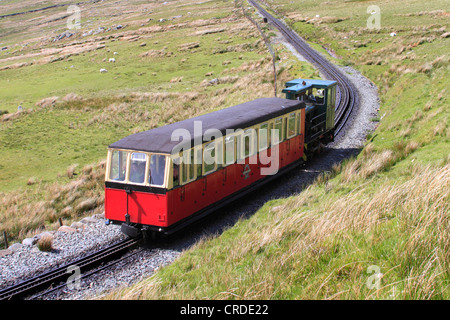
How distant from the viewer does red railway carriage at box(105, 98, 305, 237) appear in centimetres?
1189

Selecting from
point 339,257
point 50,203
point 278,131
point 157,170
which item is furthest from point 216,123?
point 50,203

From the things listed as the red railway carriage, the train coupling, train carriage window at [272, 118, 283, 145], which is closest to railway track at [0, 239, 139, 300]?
the train coupling

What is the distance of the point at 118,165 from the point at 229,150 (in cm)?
336

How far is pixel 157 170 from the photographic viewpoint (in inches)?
466

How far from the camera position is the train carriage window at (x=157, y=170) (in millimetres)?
11742

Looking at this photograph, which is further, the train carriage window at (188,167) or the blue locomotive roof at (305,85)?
the blue locomotive roof at (305,85)

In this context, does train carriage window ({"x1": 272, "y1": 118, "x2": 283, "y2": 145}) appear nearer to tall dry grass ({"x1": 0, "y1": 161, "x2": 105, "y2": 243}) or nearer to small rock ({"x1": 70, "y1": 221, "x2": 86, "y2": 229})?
tall dry grass ({"x1": 0, "y1": 161, "x2": 105, "y2": 243})

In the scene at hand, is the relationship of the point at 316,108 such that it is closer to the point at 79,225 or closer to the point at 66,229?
the point at 79,225

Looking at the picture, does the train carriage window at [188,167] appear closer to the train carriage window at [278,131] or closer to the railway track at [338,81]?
→ the train carriage window at [278,131]

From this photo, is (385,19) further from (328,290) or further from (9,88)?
(328,290)

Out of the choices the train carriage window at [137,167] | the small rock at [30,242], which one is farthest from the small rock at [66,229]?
the train carriage window at [137,167]

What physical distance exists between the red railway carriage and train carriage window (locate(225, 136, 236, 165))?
3 centimetres

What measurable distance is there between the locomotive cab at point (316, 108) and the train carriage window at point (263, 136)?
12.3 ft
